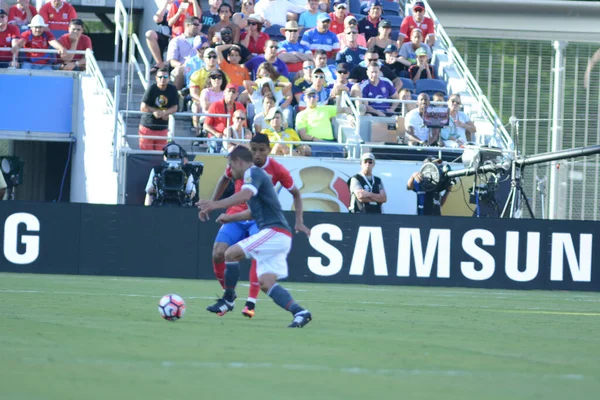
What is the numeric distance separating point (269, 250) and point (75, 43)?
12843 mm

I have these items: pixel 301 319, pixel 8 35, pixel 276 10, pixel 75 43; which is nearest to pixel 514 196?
pixel 276 10

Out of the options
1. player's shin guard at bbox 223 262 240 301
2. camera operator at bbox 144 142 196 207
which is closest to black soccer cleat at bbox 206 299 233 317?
player's shin guard at bbox 223 262 240 301

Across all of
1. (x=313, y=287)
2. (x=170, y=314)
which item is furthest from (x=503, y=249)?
(x=170, y=314)

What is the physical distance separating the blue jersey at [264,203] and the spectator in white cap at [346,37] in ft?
41.7

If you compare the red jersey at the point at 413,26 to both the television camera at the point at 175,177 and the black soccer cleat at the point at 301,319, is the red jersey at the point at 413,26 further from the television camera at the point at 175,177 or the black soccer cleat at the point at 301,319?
the black soccer cleat at the point at 301,319

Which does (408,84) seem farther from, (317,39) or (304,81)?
(304,81)

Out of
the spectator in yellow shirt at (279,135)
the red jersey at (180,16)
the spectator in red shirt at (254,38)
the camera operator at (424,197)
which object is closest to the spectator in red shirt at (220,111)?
the spectator in yellow shirt at (279,135)

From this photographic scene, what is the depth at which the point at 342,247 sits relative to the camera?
1798 centimetres

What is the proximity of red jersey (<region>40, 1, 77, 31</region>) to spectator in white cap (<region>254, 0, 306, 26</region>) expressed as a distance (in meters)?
3.70

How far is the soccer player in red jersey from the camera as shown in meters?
10.3

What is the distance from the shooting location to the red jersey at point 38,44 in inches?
827

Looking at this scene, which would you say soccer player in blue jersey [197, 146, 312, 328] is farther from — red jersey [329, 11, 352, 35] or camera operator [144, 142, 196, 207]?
red jersey [329, 11, 352, 35]

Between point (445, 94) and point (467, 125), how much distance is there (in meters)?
1.41

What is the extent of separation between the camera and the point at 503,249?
18.1m
